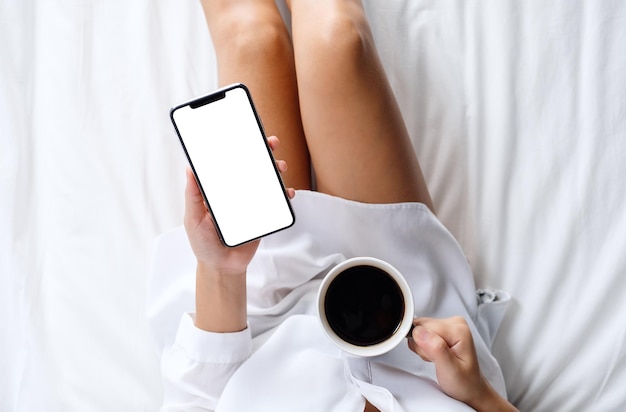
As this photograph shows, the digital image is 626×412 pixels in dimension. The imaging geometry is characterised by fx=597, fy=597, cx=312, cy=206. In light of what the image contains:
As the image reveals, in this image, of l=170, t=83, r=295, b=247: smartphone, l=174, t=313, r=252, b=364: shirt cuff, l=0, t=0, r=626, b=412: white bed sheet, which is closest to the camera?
l=170, t=83, r=295, b=247: smartphone

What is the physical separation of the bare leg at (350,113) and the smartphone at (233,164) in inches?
5.8

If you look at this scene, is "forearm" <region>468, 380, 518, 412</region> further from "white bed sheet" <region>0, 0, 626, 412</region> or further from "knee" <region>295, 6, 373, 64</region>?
"knee" <region>295, 6, 373, 64</region>

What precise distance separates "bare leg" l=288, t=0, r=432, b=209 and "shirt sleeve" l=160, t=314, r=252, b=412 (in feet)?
0.78

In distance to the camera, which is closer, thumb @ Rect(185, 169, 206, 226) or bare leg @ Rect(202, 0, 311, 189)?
thumb @ Rect(185, 169, 206, 226)

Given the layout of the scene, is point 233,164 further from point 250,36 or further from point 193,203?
point 250,36

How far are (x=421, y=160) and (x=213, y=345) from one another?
417mm

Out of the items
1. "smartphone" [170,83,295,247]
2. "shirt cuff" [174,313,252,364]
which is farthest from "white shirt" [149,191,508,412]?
"smartphone" [170,83,295,247]

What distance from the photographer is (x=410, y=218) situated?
2.54ft

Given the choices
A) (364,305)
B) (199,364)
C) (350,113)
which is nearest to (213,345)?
(199,364)

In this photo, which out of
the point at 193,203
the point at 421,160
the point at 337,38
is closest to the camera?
the point at 193,203

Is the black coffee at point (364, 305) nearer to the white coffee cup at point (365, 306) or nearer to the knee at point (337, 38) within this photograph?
the white coffee cup at point (365, 306)

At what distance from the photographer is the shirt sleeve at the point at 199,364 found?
2.37 feet

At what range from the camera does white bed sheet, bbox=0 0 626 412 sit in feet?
2.78

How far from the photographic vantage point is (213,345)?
72cm
